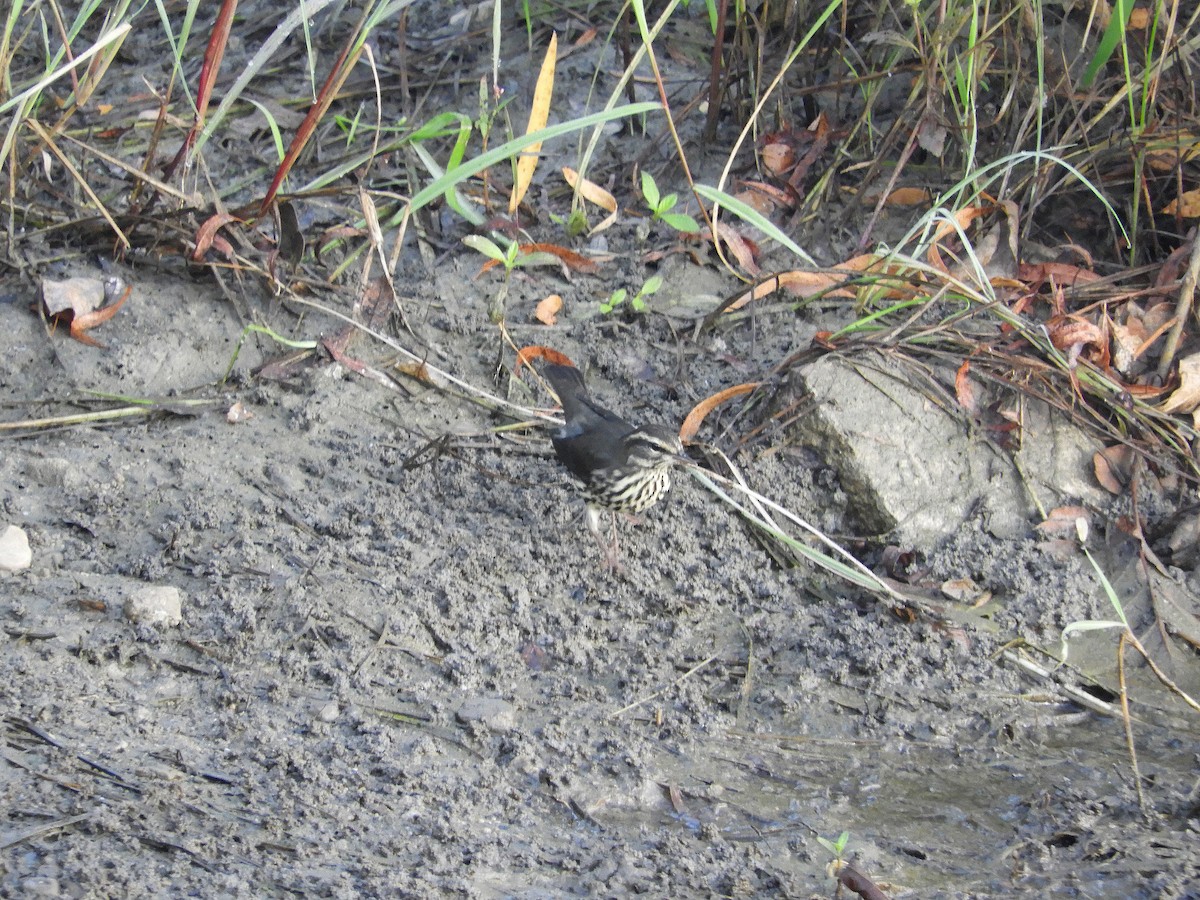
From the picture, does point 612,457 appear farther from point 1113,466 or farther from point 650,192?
point 1113,466

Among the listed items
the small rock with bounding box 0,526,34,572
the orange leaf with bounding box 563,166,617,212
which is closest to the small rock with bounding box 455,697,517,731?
the small rock with bounding box 0,526,34,572

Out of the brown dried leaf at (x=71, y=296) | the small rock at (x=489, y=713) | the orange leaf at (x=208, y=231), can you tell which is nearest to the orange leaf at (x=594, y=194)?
the orange leaf at (x=208, y=231)

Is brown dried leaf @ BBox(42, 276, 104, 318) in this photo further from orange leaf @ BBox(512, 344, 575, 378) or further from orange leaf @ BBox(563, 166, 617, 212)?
orange leaf @ BBox(563, 166, 617, 212)

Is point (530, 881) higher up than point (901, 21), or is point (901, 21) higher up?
point (901, 21)

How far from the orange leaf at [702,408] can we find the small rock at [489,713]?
1.61 meters

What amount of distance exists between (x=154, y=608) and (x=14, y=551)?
0.55m

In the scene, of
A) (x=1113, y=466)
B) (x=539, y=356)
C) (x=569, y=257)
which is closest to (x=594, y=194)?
(x=569, y=257)

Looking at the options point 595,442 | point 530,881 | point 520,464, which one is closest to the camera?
point 530,881

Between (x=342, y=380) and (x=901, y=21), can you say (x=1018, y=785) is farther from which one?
(x=901, y=21)

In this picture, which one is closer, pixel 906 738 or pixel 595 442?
pixel 906 738

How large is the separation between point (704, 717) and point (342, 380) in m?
2.26

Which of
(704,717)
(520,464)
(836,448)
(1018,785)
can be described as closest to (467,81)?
(520,464)

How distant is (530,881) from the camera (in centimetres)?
310

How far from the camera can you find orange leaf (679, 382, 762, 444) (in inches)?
203
